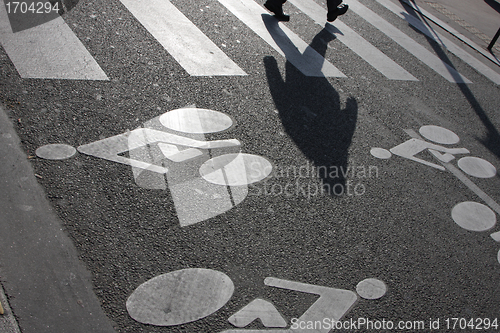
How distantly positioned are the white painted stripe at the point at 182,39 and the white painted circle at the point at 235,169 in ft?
4.71

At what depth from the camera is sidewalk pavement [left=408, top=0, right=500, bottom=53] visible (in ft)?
26.0

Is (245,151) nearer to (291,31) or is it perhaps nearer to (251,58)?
(251,58)

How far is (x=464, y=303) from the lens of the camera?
2.94m

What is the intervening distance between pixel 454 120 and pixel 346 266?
289 centimetres

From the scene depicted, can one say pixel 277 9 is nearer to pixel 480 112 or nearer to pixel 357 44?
pixel 357 44

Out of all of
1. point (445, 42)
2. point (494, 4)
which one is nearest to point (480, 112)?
point (445, 42)

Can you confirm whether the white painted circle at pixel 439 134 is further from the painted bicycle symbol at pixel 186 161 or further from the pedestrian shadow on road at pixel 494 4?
the pedestrian shadow on road at pixel 494 4

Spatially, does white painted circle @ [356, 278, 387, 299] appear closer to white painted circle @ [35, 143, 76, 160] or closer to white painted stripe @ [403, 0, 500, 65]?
white painted circle @ [35, 143, 76, 160]

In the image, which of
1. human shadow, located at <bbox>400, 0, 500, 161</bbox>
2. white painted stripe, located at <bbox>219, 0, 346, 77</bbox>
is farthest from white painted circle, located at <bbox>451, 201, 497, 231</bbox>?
white painted stripe, located at <bbox>219, 0, 346, 77</bbox>

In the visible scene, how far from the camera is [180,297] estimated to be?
2613 millimetres

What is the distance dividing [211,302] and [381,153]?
2.36 meters

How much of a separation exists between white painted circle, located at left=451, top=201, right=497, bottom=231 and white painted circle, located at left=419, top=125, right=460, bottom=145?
950 mm

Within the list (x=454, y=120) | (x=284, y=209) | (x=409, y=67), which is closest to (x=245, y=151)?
(x=284, y=209)

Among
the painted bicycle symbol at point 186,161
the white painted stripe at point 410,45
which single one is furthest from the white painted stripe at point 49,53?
the white painted stripe at point 410,45
